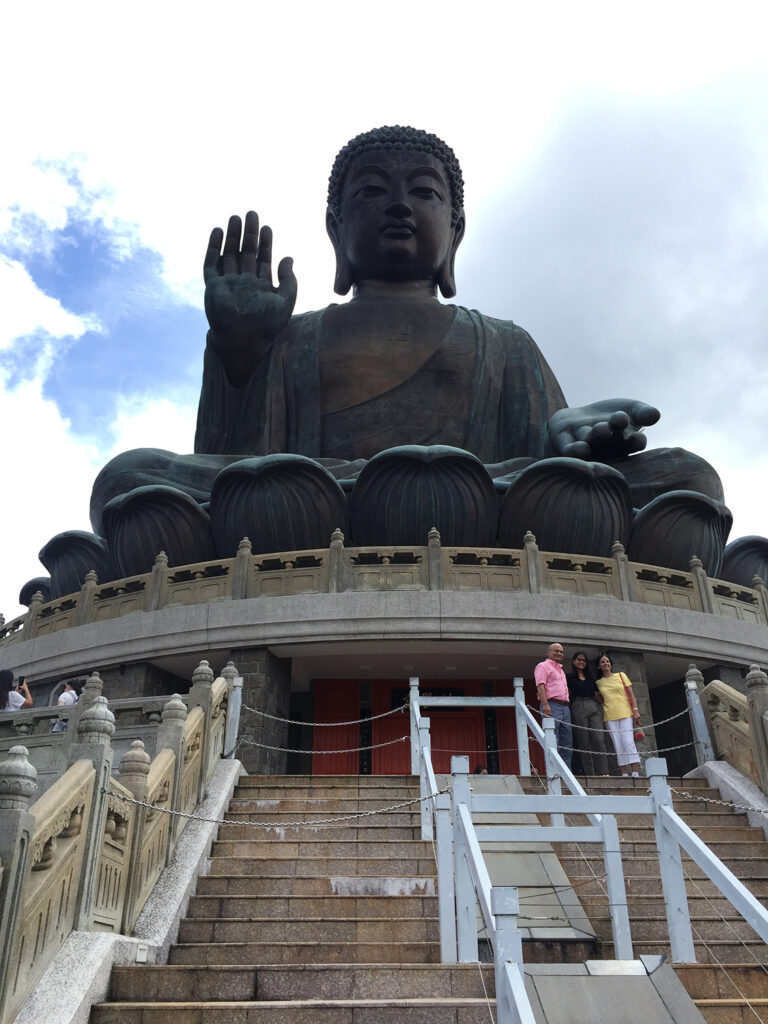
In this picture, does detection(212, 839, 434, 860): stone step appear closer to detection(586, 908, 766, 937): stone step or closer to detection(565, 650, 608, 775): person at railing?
detection(586, 908, 766, 937): stone step

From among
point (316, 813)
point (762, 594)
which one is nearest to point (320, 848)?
point (316, 813)

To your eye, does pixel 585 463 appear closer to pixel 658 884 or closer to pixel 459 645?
pixel 459 645

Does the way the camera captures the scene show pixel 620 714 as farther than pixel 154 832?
Yes

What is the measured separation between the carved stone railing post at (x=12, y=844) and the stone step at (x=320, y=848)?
2.46m

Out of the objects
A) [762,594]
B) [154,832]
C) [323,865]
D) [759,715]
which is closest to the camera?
[154,832]

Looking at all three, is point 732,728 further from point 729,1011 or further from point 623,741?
point 729,1011

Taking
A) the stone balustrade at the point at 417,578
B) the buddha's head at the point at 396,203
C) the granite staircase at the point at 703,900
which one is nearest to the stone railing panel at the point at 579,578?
the stone balustrade at the point at 417,578

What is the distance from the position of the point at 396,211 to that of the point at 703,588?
30.9 feet

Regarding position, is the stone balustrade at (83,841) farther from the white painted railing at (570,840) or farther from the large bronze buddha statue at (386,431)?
the large bronze buddha statue at (386,431)

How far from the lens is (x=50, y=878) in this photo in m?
3.64

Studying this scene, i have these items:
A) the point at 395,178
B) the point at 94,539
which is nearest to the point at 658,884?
the point at 94,539

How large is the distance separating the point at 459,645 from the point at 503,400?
7035 mm

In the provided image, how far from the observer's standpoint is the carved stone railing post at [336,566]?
10.8m

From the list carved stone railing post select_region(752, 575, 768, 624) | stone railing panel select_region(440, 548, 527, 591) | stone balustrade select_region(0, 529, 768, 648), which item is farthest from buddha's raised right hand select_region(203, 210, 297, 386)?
carved stone railing post select_region(752, 575, 768, 624)
